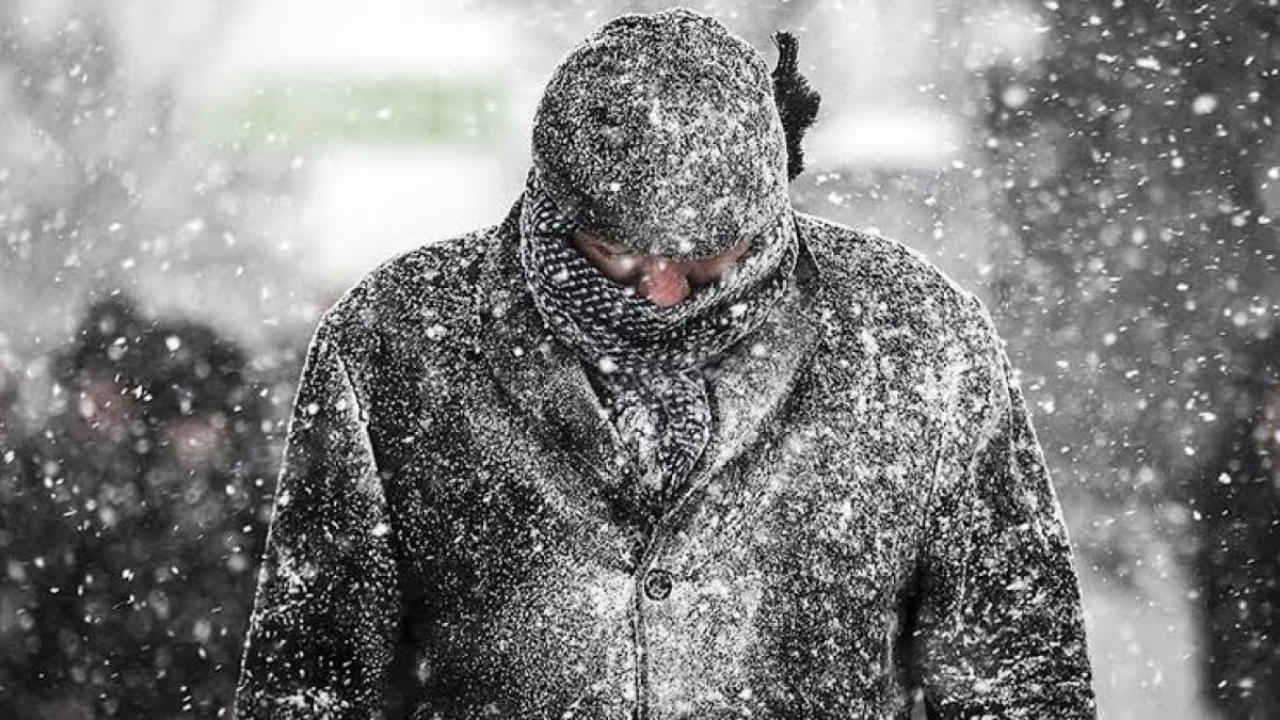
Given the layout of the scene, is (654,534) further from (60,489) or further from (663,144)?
(60,489)

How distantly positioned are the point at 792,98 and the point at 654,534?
0.63 metres

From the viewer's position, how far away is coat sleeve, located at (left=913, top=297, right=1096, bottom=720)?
227 cm

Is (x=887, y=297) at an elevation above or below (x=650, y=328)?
above

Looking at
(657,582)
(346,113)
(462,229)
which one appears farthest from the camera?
(346,113)

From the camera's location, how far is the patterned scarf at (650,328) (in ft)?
6.95

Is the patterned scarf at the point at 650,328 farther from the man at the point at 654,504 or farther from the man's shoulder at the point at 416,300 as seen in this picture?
the man's shoulder at the point at 416,300

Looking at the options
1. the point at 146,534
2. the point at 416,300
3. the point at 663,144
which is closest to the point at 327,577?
the point at 416,300

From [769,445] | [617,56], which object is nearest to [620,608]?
[769,445]

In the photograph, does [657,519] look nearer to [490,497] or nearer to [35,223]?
[490,497]

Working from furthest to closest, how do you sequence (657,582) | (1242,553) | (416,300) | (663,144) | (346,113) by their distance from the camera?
(346,113)
(1242,553)
(416,300)
(657,582)
(663,144)

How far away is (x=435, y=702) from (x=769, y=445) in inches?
22.2

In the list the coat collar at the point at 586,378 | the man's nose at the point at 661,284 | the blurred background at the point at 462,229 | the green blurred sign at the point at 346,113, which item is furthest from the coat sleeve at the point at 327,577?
the green blurred sign at the point at 346,113

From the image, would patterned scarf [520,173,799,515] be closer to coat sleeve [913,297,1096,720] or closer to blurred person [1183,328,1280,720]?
coat sleeve [913,297,1096,720]

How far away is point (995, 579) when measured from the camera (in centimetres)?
227
